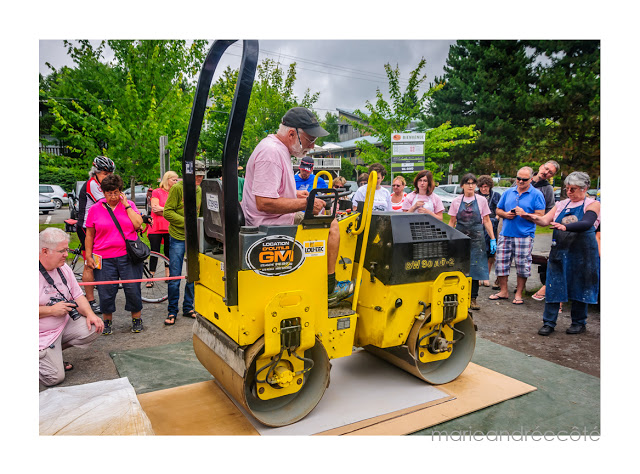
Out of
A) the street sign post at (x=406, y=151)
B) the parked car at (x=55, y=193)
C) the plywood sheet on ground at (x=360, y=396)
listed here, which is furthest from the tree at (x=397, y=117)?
the parked car at (x=55, y=193)

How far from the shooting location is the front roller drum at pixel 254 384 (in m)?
2.87

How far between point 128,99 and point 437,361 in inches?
291

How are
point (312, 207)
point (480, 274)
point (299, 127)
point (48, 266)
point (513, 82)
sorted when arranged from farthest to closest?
point (513, 82) < point (480, 274) < point (48, 266) < point (299, 127) < point (312, 207)

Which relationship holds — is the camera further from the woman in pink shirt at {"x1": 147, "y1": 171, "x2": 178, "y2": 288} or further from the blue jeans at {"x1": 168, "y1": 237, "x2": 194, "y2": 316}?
the woman in pink shirt at {"x1": 147, "y1": 171, "x2": 178, "y2": 288}

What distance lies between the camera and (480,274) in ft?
19.9

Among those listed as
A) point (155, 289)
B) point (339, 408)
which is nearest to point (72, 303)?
point (339, 408)

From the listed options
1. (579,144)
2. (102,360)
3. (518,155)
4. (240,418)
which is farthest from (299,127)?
(518,155)

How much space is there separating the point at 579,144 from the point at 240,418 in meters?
12.3

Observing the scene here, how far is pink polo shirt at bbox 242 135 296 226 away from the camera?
9.64ft

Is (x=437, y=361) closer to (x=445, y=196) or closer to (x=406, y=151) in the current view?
(x=406, y=151)

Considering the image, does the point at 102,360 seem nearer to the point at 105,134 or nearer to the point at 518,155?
the point at 105,134

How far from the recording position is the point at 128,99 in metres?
8.35

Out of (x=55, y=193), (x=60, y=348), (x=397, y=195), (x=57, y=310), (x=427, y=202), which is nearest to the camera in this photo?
(x=57, y=310)

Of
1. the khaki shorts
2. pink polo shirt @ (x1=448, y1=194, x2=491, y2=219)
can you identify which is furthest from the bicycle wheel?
pink polo shirt @ (x1=448, y1=194, x2=491, y2=219)
